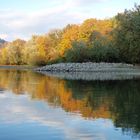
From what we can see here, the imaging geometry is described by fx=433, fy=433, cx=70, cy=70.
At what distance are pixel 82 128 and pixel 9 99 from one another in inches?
424

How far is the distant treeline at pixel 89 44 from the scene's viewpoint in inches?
3051

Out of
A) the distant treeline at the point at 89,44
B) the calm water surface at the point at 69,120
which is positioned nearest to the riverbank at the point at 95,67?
the distant treeline at the point at 89,44

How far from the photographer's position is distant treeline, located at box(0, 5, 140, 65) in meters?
77.5

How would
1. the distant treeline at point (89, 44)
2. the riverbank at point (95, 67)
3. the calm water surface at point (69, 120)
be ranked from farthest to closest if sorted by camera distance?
the distant treeline at point (89, 44) → the riverbank at point (95, 67) → the calm water surface at point (69, 120)

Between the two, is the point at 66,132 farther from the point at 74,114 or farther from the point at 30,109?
the point at 30,109

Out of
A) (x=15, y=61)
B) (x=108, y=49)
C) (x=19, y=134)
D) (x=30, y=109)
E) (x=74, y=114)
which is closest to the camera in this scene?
(x=19, y=134)

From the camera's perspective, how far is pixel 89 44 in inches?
3740

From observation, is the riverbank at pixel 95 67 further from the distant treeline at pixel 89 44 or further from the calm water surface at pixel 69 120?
the calm water surface at pixel 69 120

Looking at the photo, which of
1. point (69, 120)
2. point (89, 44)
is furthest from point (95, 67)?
point (69, 120)

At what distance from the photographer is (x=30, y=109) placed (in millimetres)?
20141

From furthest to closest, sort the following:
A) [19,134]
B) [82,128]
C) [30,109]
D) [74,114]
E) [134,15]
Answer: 1. [134,15]
2. [30,109]
3. [74,114]
4. [82,128]
5. [19,134]

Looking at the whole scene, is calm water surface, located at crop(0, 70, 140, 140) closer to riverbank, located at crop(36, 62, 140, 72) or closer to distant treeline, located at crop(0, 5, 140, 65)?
riverbank, located at crop(36, 62, 140, 72)

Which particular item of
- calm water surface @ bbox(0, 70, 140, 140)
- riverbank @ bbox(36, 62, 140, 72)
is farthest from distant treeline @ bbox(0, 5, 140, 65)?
calm water surface @ bbox(0, 70, 140, 140)

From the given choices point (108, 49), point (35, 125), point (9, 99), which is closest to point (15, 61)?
point (108, 49)
